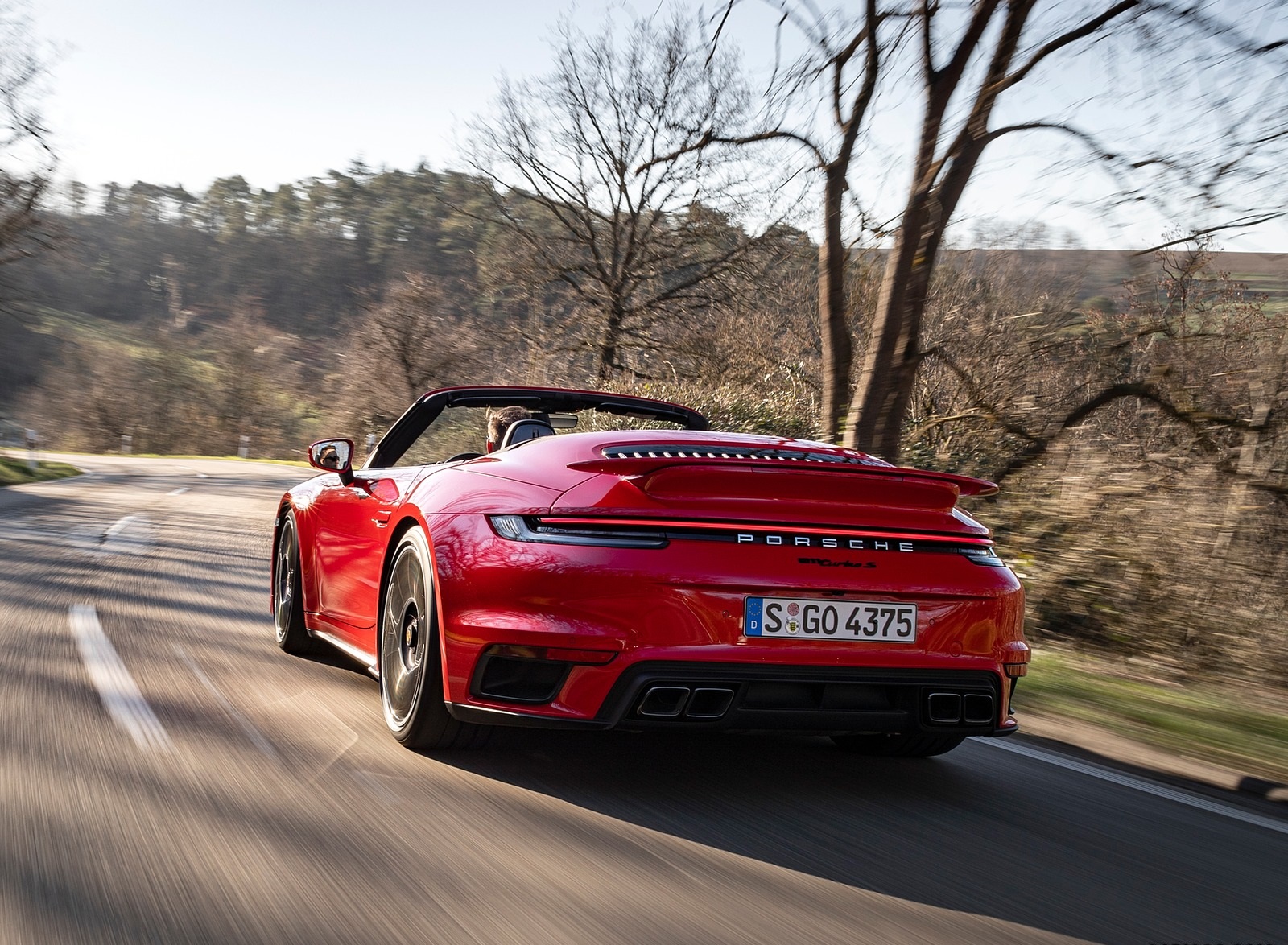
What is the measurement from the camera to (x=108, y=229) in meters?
78.5

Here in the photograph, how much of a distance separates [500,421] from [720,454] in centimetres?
127

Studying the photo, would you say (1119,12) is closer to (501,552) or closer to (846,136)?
(846,136)

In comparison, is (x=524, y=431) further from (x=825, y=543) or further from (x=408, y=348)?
(x=408, y=348)

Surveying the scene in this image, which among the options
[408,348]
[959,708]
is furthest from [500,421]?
[408,348]

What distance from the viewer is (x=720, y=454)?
3.98 meters

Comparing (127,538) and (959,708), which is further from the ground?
(959,708)

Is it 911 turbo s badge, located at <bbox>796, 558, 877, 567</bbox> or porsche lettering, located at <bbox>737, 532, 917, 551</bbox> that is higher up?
porsche lettering, located at <bbox>737, 532, 917, 551</bbox>

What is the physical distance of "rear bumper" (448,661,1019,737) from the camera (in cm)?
342

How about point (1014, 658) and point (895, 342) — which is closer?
point (1014, 658)

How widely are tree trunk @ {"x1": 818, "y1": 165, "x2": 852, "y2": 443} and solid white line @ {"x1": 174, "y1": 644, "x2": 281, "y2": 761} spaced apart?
6.74m

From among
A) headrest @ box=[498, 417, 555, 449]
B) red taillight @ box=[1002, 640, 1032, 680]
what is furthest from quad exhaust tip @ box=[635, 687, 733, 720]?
headrest @ box=[498, 417, 555, 449]

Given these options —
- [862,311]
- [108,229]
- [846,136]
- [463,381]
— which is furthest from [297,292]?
[846,136]

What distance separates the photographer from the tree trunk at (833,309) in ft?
36.6

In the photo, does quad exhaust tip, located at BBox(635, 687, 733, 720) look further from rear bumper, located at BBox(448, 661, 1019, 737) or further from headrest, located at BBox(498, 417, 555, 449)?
headrest, located at BBox(498, 417, 555, 449)
